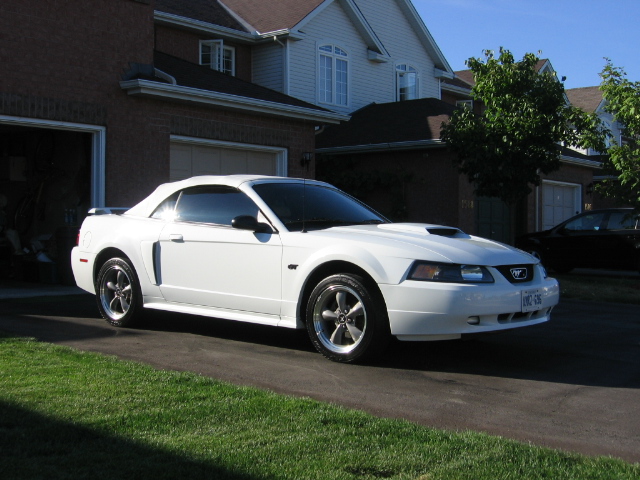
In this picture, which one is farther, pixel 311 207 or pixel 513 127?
pixel 513 127

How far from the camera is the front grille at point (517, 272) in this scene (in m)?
6.31

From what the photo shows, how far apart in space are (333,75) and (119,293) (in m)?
16.2

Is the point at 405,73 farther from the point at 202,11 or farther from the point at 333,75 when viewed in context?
the point at 202,11

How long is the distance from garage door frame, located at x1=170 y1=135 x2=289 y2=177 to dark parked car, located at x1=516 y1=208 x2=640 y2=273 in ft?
20.4

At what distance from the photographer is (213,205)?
7598 millimetres

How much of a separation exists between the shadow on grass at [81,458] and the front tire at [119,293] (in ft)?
12.3

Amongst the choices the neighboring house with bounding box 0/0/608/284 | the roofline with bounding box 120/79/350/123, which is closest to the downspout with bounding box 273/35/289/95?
the neighboring house with bounding box 0/0/608/284

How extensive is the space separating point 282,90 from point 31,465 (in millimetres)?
18842

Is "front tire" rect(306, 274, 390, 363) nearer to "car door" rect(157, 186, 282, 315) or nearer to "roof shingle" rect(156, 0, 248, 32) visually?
"car door" rect(157, 186, 282, 315)

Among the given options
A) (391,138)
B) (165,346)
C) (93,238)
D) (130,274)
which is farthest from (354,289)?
(391,138)

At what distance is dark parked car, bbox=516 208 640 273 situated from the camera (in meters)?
16.6

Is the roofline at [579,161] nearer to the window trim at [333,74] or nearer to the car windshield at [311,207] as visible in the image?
the window trim at [333,74]

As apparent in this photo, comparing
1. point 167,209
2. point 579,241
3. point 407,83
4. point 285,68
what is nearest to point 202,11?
point 285,68

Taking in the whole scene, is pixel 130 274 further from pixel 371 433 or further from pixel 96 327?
pixel 371 433
